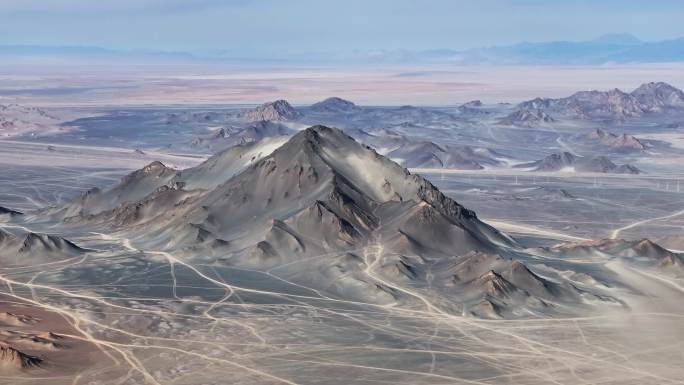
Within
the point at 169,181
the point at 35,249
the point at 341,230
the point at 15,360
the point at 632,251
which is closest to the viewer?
the point at 15,360

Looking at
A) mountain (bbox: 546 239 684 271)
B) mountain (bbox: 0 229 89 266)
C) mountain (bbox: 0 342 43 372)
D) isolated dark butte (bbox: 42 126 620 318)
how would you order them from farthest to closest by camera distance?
mountain (bbox: 546 239 684 271), mountain (bbox: 0 229 89 266), isolated dark butte (bbox: 42 126 620 318), mountain (bbox: 0 342 43 372)

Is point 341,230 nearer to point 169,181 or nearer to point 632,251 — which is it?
point 632,251

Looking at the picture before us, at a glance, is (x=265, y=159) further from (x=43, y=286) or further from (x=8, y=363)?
(x=8, y=363)

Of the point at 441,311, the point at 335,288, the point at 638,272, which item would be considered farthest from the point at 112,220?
the point at 638,272

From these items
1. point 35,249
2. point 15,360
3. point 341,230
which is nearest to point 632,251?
point 341,230

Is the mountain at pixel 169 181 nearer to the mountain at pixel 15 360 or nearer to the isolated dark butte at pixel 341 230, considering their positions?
the isolated dark butte at pixel 341 230

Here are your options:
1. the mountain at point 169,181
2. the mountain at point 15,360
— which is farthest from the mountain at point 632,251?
the mountain at point 15,360

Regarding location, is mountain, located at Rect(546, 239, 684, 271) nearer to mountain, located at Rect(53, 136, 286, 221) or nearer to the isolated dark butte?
the isolated dark butte

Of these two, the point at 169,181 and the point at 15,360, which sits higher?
the point at 169,181

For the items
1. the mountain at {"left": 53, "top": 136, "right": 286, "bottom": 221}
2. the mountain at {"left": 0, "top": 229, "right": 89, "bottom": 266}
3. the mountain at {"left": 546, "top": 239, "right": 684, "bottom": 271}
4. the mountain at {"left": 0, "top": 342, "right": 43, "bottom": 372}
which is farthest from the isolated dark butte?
the mountain at {"left": 0, "top": 342, "right": 43, "bottom": 372}
